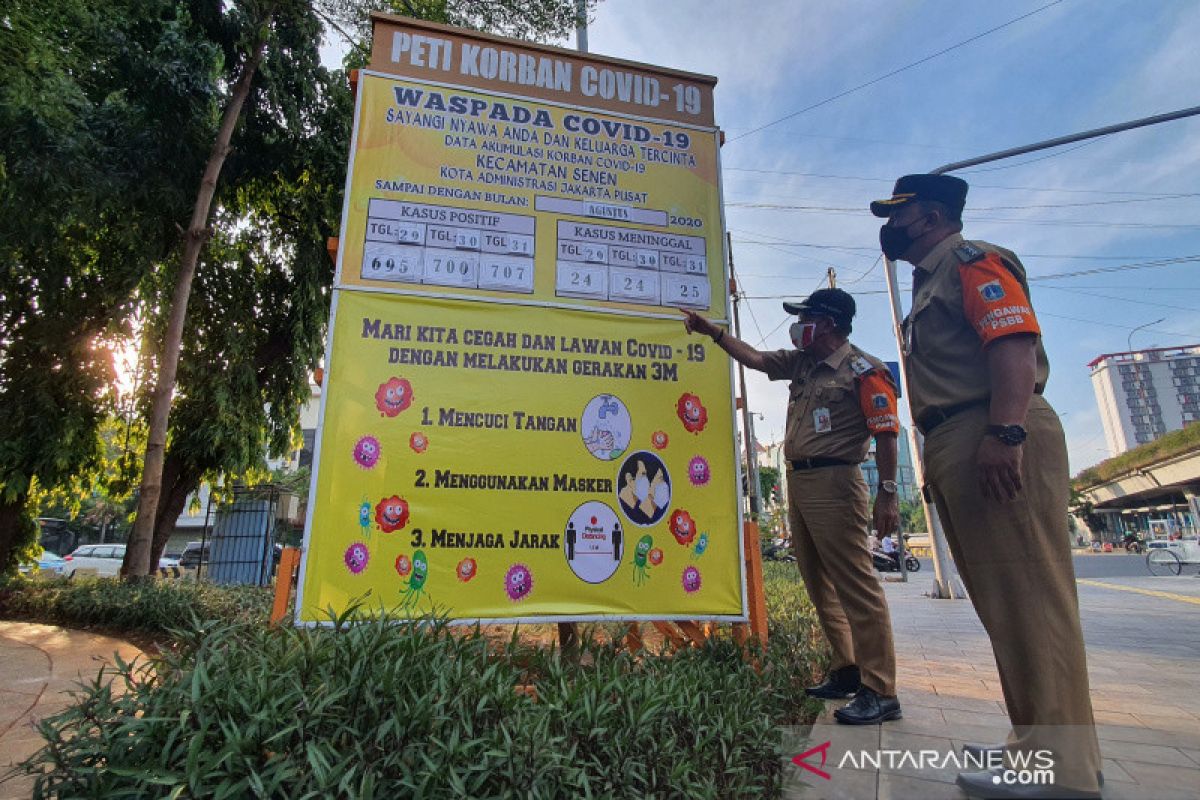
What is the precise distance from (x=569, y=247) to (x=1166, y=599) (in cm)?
934

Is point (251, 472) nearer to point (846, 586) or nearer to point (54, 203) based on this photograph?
point (54, 203)

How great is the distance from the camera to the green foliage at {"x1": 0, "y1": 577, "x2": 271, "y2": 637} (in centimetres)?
532

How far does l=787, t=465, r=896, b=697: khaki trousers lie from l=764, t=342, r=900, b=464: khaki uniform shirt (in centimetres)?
11

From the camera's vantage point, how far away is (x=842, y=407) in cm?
284

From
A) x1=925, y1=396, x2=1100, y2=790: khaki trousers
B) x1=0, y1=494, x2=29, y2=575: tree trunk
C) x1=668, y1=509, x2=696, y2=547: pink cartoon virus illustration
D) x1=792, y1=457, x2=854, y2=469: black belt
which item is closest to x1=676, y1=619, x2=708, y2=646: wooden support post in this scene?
x1=668, y1=509, x2=696, y2=547: pink cartoon virus illustration

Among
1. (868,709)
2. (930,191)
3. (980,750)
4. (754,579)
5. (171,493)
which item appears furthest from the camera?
(171,493)

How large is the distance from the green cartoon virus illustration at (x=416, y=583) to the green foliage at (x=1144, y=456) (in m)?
33.6

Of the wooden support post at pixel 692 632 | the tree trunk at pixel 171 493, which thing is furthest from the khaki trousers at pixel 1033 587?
the tree trunk at pixel 171 493

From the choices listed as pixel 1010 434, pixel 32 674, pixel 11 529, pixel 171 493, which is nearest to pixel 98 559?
pixel 11 529

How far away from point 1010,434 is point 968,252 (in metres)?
0.68

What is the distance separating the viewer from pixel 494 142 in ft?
10.5

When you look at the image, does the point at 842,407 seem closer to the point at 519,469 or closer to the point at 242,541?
the point at 519,469

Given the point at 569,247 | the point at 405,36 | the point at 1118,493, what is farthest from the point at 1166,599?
the point at 1118,493

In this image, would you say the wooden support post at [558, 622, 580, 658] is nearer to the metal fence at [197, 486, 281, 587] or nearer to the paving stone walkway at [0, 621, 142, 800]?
the paving stone walkway at [0, 621, 142, 800]
